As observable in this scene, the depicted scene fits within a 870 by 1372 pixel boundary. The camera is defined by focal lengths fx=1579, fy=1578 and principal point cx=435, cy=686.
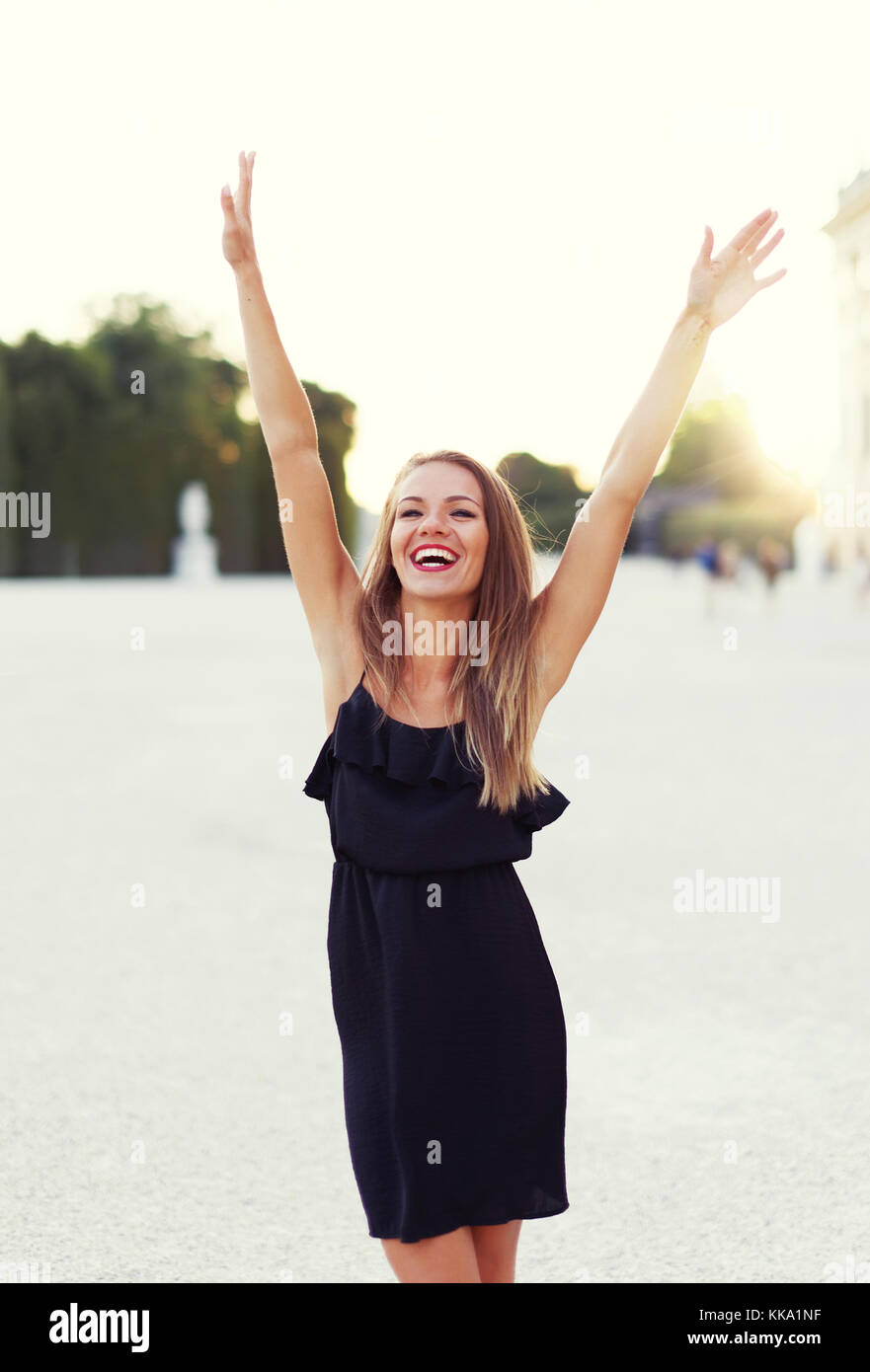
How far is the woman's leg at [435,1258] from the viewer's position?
2494 millimetres

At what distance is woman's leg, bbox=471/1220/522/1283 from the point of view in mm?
2580

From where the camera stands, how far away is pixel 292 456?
2861 mm

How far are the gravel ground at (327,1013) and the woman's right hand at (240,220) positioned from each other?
7.05 ft

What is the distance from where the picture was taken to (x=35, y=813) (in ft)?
30.4

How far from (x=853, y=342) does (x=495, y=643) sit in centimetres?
5454

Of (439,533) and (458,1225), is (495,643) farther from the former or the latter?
(458,1225)

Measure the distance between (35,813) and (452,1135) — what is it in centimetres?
716

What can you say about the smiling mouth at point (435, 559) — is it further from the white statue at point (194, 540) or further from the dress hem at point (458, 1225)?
the white statue at point (194, 540)

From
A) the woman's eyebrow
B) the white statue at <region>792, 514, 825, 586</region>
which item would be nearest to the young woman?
the woman's eyebrow

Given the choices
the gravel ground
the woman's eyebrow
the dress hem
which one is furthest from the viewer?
the gravel ground

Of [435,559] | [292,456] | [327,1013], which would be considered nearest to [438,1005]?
[435,559]

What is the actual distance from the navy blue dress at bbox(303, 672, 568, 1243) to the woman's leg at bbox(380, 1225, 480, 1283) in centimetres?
3

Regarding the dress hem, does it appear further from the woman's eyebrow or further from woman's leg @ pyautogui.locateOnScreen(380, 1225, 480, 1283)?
the woman's eyebrow

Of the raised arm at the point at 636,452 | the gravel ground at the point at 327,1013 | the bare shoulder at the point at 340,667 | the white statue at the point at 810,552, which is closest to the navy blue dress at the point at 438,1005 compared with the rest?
the bare shoulder at the point at 340,667
